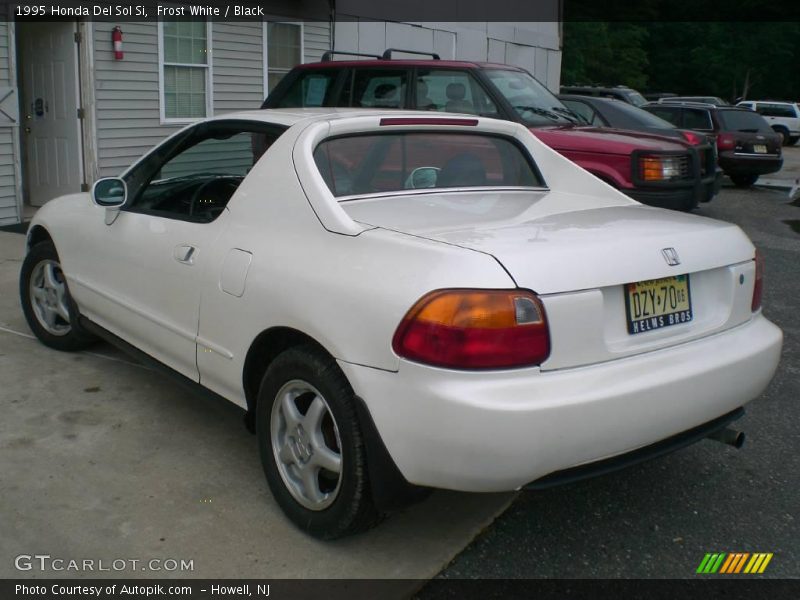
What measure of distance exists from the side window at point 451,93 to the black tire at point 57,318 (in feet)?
14.1

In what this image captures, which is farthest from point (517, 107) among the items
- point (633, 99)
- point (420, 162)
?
point (633, 99)

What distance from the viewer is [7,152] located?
31.5 feet

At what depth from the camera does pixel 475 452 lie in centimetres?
264

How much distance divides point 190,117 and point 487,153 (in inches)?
341

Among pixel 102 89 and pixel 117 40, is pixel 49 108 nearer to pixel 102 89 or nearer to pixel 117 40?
pixel 102 89

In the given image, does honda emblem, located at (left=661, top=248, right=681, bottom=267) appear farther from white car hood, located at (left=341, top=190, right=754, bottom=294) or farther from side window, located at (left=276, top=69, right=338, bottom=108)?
side window, located at (left=276, top=69, right=338, bottom=108)

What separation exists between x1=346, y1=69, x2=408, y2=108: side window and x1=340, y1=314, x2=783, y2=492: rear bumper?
604cm

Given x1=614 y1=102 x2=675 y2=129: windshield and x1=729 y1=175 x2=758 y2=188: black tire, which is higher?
x1=614 y1=102 x2=675 y2=129: windshield

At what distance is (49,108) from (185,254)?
26.2ft

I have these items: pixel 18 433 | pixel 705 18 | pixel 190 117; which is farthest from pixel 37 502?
pixel 705 18

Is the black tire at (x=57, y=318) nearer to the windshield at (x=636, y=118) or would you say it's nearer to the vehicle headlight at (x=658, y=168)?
the vehicle headlight at (x=658, y=168)

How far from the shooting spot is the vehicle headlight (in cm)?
853

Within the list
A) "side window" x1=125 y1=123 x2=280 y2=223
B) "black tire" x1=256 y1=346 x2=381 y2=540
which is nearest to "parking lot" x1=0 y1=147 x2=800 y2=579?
"black tire" x1=256 y1=346 x2=381 y2=540
